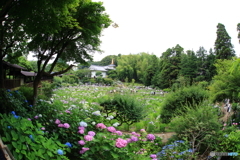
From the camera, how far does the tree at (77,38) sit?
5020mm

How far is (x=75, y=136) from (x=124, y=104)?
2.23m

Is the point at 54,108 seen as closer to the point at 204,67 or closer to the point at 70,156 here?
the point at 70,156

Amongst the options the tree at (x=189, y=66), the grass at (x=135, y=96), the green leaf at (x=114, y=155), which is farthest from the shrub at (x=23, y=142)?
the tree at (x=189, y=66)

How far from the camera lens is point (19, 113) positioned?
275cm

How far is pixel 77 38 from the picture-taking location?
5.43m

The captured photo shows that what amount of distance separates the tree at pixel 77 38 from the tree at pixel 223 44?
1434cm

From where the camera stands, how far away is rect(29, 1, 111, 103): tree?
5020mm

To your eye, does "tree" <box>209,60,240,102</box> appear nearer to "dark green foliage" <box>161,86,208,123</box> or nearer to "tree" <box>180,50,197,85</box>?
→ "dark green foliage" <box>161,86,208,123</box>

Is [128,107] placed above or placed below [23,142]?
below

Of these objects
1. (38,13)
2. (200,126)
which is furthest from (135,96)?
(38,13)

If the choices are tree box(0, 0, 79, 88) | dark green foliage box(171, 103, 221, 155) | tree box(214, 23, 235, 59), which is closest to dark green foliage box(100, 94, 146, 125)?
dark green foliage box(171, 103, 221, 155)

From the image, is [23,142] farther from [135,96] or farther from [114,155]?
[135,96]

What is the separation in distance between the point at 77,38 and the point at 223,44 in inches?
619

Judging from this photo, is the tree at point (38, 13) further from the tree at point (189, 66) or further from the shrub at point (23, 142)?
the tree at point (189, 66)
